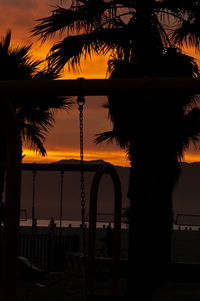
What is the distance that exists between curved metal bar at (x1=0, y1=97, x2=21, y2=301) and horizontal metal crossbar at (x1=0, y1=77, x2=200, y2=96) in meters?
0.25

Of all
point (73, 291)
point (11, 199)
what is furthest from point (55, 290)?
point (11, 199)

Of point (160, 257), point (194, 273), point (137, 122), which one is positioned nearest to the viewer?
point (137, 122)

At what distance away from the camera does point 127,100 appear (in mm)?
11562

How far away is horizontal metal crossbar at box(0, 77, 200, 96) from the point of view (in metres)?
6.11

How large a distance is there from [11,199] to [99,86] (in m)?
1.29

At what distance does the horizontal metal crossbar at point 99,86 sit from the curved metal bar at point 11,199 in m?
0.25

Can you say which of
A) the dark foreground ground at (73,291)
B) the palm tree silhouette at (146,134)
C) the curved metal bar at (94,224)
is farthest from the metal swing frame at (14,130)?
the dark foreground ground at (73,291)

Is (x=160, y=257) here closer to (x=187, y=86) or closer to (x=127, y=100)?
(x=127, y=100)

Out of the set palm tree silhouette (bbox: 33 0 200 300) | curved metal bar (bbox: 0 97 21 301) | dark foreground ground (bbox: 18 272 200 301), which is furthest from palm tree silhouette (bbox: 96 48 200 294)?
curved metal bar (bbox: 0 97 21 301)

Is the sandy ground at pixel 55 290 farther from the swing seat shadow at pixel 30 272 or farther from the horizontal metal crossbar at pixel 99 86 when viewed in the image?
the horizontal metal crossbar at pixel 99 86

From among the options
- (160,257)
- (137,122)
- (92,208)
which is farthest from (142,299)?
(160,257)

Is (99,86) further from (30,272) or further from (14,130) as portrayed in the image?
(30,272)

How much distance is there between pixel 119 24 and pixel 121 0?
43 centimetres

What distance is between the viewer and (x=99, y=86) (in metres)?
6.22
